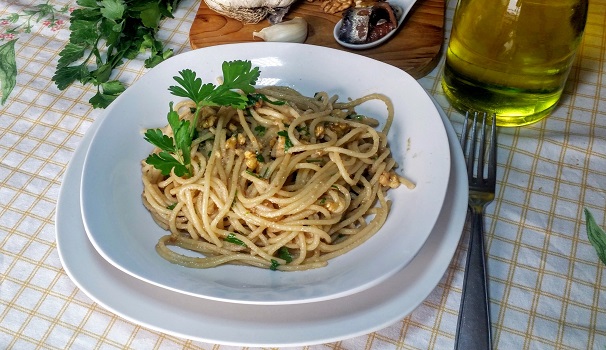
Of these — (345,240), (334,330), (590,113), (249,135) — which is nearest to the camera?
(334,330)

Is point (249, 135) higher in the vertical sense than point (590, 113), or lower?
higher

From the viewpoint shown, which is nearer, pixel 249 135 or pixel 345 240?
pixel 345 240

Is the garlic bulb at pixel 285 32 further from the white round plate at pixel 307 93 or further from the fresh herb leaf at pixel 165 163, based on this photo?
the fresh herb leaf at pixel 165 163

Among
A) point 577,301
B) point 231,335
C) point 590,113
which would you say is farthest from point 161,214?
point 590,113

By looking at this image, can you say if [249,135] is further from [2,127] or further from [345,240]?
[2,127]

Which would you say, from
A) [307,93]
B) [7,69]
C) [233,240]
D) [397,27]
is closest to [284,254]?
[233,240]

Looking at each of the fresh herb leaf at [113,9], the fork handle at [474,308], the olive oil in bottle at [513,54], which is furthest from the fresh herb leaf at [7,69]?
the fork handle at [474,308]

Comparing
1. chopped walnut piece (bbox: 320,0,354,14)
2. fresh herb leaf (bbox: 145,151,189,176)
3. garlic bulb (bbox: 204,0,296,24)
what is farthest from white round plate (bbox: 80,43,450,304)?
chopped walnut piece (bbox: 320,0,354,14)

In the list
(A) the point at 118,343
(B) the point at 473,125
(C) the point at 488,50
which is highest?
(C) the point at 488,50
